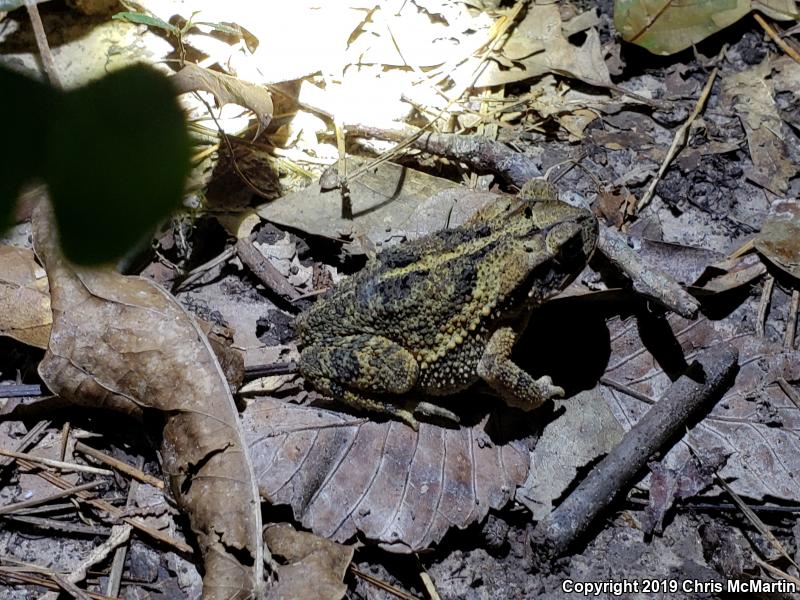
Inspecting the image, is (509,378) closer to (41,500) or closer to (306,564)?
(306,564)

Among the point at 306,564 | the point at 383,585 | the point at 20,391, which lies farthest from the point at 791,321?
the point at 20,391

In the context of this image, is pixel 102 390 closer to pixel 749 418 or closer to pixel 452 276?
pixel 452 276

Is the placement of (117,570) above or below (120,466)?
below

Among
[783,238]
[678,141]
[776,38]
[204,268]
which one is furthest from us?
[776,38]

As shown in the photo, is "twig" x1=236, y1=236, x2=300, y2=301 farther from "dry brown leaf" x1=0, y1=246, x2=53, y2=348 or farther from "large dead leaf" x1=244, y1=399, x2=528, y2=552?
"dry brown leaf" x1=0, y1=246, x2=53, y2=348

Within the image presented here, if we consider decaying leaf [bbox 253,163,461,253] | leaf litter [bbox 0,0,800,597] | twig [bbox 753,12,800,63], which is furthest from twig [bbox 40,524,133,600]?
twig [bbox 753,12,800,63]

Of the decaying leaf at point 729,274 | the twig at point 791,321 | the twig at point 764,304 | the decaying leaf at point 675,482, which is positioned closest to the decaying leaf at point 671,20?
the decaying leaf at point 729,274
